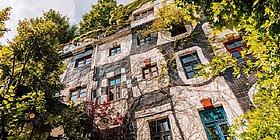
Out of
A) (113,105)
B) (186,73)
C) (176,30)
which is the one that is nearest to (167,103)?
(186,73)

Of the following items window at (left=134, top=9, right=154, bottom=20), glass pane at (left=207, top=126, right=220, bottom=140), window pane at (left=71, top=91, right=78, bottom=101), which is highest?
window at (left=134, top=9, right=154, bottom=20)

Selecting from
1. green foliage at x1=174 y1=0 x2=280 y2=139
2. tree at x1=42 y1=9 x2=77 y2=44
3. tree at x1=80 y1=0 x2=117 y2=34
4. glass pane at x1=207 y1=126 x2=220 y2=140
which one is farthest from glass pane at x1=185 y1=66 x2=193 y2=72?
tree at x1=42 y1=9 x2=77 y2=44

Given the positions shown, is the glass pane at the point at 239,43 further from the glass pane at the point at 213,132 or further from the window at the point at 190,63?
the glass pane at the point at 213,132

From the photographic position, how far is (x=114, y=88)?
9.49 m

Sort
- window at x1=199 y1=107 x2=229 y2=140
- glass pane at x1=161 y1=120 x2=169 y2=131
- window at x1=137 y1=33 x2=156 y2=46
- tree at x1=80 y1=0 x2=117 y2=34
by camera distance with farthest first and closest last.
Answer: tree at x1=80 y1=0 x2=117 y2=34, window at x1=137 y1=33 x2=156 y2=46, glass pane at x1=161 y1=120 x2=169 y2=131, window at x1=199 y1=107 x2=229 y2=140

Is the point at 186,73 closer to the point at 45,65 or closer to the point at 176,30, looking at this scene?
the point at 176,30

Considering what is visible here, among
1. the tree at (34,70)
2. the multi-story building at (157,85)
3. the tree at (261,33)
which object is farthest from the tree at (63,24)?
the tree at (261,33)

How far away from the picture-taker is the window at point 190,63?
27.8ft

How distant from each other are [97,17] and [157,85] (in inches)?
416

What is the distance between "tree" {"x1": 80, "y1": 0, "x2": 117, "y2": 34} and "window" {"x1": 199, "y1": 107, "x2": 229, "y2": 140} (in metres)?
11.6

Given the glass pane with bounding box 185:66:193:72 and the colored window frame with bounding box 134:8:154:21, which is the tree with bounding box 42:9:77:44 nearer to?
the colored window frame with bounding box 134:8:154:21

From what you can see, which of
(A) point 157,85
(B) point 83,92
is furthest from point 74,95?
(A) point 157,85

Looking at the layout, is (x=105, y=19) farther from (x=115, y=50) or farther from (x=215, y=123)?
(x=215, y=123)

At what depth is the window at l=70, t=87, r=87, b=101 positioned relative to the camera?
9.91 m
